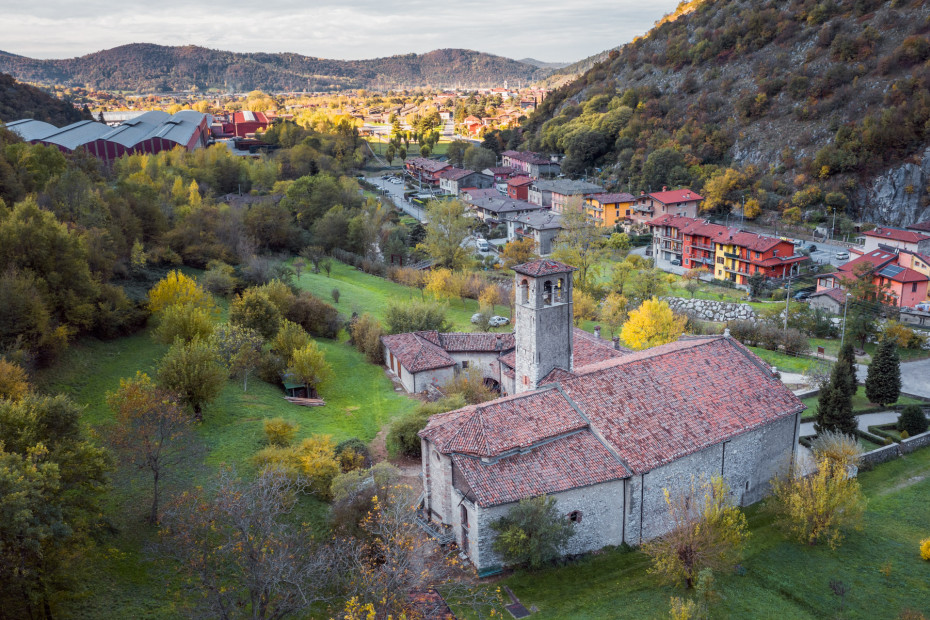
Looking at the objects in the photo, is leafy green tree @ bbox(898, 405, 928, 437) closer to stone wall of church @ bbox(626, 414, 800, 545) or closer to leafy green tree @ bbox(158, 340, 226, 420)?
stone wall of church @ bbox(626, 414, 800, 545)

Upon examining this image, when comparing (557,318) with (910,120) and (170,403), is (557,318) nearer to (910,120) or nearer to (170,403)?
(170,403)

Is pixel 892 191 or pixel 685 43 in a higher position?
pixel 685 43

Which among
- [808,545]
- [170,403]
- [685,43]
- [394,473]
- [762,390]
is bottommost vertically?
[808,545]

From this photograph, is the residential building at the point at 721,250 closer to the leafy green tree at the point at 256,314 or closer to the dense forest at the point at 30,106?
the leafy green tree at the point at 256,314

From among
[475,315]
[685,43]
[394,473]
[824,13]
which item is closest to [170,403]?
[394,473]

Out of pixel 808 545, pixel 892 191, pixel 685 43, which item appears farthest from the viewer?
pixel 685 43

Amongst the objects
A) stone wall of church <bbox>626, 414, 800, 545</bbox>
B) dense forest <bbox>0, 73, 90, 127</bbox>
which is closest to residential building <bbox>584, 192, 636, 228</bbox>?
stone wall of church <bbox>626, 414, 800, 545</bbox>

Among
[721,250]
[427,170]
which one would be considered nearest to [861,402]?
[721,250]
